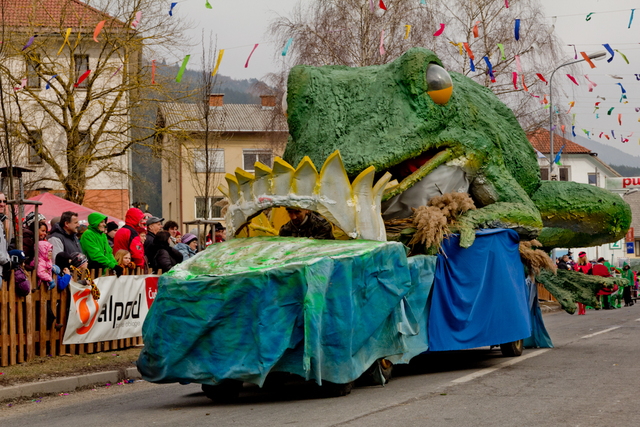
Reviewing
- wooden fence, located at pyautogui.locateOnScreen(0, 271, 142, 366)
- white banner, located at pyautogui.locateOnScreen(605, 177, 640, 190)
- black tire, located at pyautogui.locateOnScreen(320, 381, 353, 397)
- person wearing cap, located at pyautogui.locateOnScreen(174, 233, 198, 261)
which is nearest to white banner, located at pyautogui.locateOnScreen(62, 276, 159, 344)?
wooden fence, located at pyautogui.locateOnScreen(0, 271, 142, 366)

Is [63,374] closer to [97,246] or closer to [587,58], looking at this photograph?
[97,246]

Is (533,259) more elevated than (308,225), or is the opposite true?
Result: (308,225)

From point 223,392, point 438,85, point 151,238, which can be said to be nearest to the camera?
point 223,392

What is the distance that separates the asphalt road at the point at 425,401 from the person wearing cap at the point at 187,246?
406cm

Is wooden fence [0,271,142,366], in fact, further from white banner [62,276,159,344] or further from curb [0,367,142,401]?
curb [0,367,142,401]

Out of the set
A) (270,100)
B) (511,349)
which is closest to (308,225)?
(511,349)

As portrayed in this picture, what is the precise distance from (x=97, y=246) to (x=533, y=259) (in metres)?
6.19

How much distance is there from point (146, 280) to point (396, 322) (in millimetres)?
5838

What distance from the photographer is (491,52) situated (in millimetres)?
27156

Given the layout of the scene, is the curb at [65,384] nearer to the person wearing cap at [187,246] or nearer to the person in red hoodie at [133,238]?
the person in red hoodie at [133,238]

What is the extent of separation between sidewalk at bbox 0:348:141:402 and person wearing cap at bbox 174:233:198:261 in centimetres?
282

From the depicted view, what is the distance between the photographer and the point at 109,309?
1102cm

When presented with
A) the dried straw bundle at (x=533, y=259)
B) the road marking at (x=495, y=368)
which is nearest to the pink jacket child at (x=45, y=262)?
the road marking at (x=495, y=368)

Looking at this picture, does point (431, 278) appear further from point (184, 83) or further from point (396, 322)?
point (184, 83)
